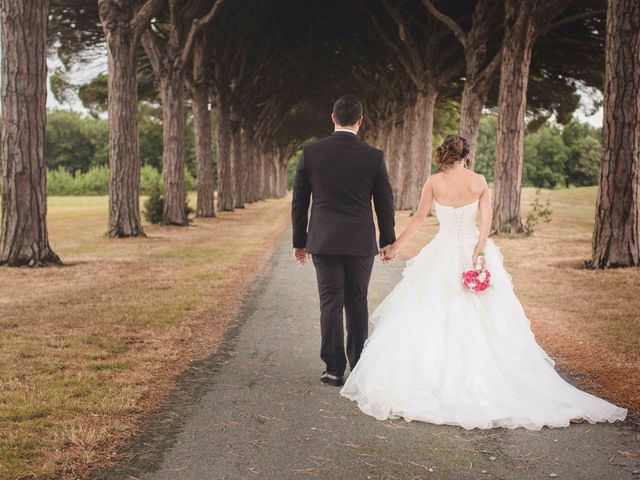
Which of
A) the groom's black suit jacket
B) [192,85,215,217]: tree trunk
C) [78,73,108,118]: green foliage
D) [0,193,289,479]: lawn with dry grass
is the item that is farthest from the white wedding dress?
[78,73,108,118]: green foliage

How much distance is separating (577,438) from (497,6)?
1776 centimetres

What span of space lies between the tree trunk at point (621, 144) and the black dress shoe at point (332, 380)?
8.57 m

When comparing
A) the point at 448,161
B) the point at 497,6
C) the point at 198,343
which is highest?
the point at 497,6

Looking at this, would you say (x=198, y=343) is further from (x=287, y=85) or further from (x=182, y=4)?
(x=287, y=85)

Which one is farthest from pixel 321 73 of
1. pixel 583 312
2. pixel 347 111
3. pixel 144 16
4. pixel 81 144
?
pixel 81 144

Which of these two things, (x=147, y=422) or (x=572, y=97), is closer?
(x=147, y=422)

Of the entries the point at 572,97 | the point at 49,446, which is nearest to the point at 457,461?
the point at 49,446

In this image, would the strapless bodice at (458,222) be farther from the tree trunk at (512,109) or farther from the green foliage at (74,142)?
the green foliage at (74,142)

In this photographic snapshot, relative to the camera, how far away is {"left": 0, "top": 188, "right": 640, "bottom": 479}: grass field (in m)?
4.10

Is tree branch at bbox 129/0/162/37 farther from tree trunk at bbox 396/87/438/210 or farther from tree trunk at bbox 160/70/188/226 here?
tree trunk at bbox 396/87/438/210

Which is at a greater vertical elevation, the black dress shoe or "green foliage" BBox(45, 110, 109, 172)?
"green foliage" BBox(45, 110, 109, 172)

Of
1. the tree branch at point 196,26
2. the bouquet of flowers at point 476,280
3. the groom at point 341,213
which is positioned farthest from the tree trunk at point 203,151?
the bouquet of flowers at point 476,280

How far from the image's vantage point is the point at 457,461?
3.63 meters

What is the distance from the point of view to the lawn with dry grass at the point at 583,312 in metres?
5.53
